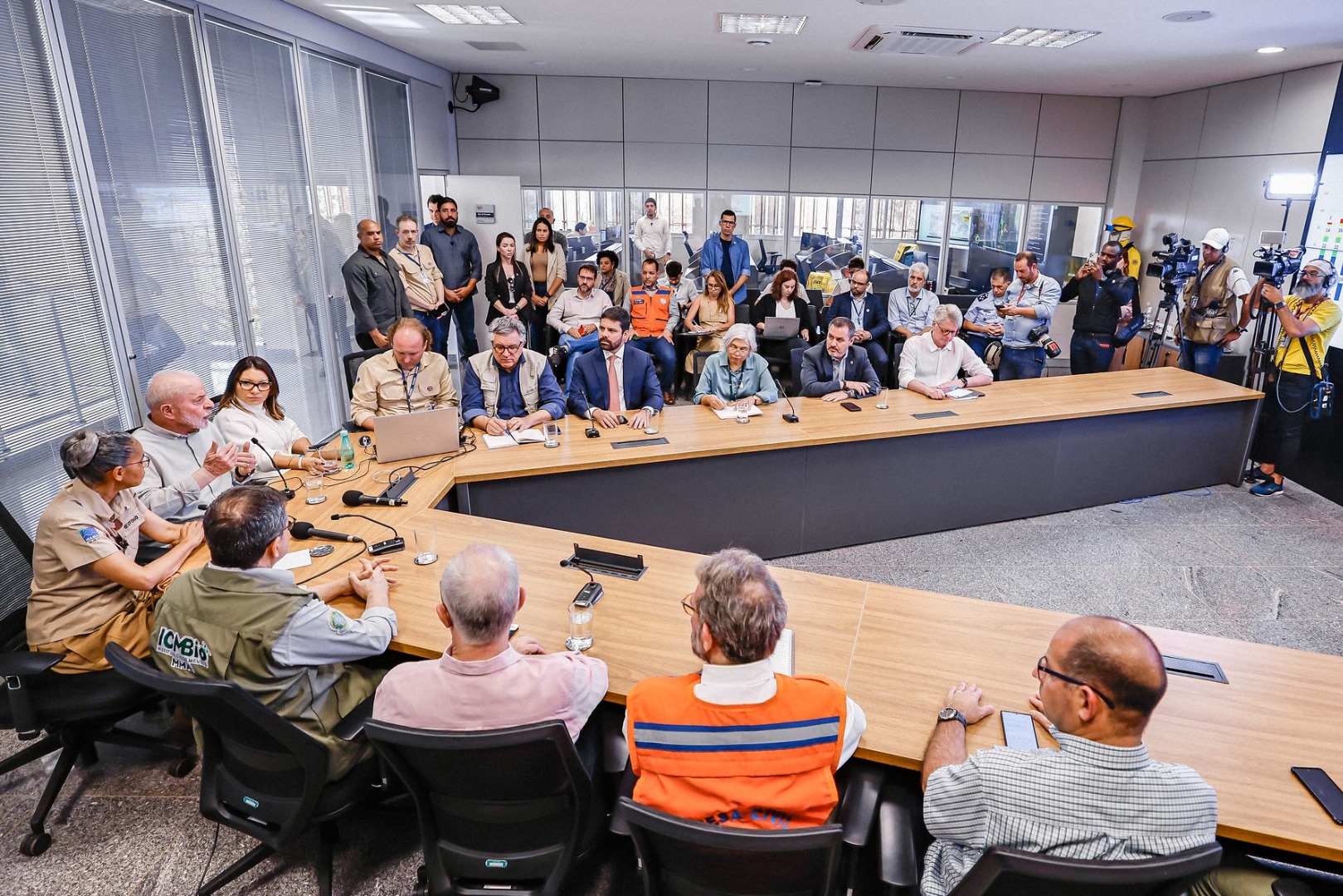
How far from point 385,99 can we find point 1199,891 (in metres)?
7.57

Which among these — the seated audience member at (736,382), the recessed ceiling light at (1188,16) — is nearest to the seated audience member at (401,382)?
the seated audience member at (736,382)

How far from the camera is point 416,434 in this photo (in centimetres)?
362

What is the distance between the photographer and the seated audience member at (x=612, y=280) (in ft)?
23.5

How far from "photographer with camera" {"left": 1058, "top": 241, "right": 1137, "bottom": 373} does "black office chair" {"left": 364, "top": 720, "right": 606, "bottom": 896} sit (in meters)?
A: 6.50

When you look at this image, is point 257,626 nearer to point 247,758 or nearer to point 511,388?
point 247,758

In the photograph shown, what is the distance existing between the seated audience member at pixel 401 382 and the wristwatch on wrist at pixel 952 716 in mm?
3020

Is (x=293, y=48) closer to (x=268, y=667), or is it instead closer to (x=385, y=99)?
(x=385, y=99)

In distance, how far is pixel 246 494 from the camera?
6.63 ft

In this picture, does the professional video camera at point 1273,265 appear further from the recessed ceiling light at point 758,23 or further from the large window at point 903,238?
the large window at point 903,238

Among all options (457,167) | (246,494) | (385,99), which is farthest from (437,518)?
(457,167)

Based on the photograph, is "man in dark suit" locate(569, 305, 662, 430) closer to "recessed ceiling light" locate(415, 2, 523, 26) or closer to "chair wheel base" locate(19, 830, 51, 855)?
"recessed ceiling light" locate(415, 2, 523, 26)

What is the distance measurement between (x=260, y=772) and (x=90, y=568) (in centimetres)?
96

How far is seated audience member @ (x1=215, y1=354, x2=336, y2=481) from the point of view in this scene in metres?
3.48

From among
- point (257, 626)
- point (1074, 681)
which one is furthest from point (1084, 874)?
point (257, 626)
